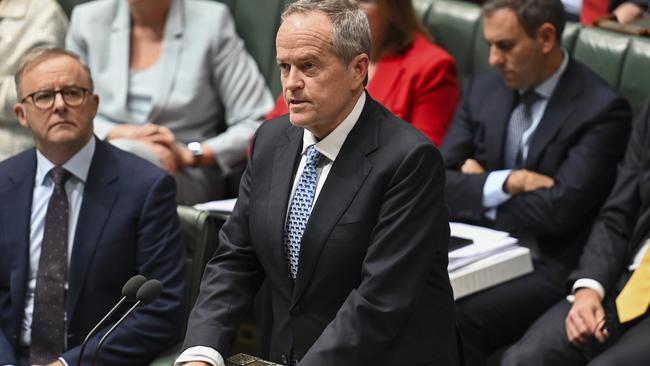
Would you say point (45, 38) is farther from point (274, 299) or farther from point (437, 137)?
point (274, 299)

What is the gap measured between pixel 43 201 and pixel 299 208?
101cm

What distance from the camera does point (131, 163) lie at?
3.24m

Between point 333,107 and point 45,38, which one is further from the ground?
point 333,107

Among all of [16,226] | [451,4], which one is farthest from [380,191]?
[451,4]

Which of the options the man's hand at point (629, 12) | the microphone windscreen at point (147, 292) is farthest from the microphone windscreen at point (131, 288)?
the man's hand at point (629, 12)

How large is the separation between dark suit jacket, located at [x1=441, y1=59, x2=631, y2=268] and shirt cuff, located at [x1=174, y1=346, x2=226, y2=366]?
151 centimetres

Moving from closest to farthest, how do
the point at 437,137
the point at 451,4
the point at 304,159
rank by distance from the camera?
the point at 304,159
the point at 437,137
the point at 451,4

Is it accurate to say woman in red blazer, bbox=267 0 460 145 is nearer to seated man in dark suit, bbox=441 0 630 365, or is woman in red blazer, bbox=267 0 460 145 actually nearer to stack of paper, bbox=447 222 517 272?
seated man in dark suit, bbox=441 0 630 365

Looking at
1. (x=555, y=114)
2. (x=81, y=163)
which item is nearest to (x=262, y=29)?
(x=555, y=114)

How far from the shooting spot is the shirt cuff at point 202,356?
249 centimetres

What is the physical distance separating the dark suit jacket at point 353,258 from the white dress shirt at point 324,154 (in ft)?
0.06

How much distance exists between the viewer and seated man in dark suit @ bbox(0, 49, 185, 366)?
3.13 m

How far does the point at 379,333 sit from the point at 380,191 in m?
0.30

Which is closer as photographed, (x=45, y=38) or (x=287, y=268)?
(x=287, y=268)
